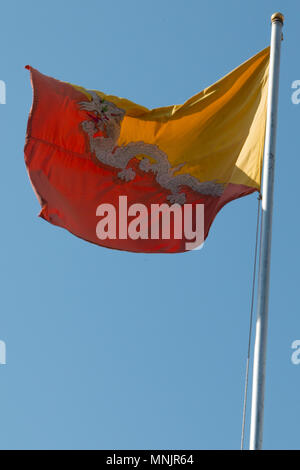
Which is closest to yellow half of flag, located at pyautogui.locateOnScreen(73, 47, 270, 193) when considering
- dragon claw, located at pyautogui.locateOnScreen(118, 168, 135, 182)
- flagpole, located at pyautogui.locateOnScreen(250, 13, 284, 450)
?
dragon claw, located at pyautogui.locateOnScreen(118, 168, 135, 182)

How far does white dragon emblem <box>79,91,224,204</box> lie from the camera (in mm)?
17938

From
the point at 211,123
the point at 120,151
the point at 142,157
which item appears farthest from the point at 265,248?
the point at 120,151

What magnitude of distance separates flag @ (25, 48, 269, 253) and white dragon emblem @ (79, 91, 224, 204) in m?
0.02

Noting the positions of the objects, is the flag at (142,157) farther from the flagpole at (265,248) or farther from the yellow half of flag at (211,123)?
the flagpole at (265,248)

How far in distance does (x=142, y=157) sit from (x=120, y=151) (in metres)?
0.36

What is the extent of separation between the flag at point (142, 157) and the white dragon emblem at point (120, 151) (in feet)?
0.05

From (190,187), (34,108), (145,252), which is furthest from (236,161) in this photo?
(34,108)

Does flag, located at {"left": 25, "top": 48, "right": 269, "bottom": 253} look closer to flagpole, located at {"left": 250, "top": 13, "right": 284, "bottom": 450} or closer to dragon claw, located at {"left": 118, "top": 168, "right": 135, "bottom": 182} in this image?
dragon claw, located at {"left": 118, "top": 168, "right": 135, "bottom": 182}

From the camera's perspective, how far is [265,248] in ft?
49.9

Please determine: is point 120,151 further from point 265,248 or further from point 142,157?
point 265,248

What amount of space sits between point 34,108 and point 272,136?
3810mm
